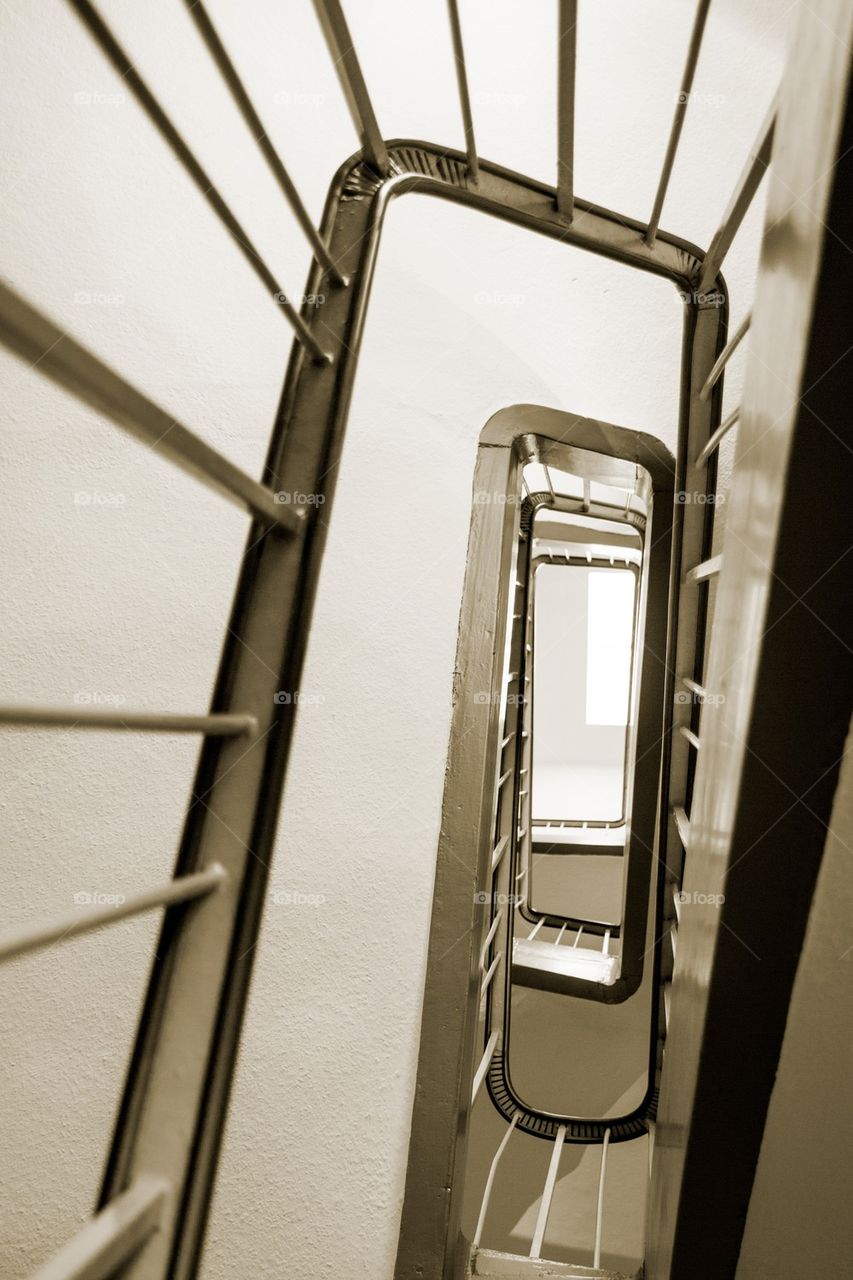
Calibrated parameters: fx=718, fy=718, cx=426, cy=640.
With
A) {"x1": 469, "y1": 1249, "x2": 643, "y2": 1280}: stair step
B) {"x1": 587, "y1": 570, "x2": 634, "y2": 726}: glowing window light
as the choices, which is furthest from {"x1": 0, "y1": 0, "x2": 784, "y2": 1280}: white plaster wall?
{"x1": 587, "y1": 570, "x2": 634, "y2": 726}: glowing window light

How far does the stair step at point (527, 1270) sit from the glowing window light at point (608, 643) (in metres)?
3.93

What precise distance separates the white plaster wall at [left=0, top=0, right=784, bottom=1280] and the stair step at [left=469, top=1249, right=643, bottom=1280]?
247 millimetres

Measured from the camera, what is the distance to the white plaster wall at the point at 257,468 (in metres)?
1.61

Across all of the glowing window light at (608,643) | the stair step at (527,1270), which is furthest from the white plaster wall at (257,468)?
the glowing window light at (608,643)

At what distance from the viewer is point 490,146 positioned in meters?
2.24

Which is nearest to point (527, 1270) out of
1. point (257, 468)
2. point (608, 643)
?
point (257, 468)

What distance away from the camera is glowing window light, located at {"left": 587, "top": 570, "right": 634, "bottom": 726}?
5297mm

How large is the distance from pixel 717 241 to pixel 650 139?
1.30 meters

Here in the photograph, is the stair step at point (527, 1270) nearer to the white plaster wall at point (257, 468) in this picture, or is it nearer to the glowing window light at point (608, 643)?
the white plaster wall at point (257, 468)

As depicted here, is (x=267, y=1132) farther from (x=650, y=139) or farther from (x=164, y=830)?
(x=650, y=139)

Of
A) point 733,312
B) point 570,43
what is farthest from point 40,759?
point 733,312

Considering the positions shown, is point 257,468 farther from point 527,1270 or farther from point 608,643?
point 608,643

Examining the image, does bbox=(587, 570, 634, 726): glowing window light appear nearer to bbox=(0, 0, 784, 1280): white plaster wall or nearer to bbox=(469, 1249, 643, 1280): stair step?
bbox=(0, 0, 784, 1280): white plaster wall

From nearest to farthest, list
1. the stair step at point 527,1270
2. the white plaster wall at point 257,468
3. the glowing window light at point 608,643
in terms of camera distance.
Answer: the stair step at point 527,1270 → the white plaster wall at point 257,468 → the glowing window light at point 608,643
